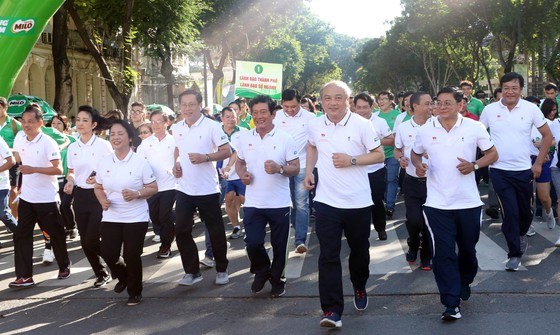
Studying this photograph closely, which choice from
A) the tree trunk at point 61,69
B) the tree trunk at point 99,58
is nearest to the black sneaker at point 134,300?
the tree trunk at point 99,58

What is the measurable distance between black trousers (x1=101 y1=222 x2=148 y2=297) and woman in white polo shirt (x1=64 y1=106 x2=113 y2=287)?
0.50 meters

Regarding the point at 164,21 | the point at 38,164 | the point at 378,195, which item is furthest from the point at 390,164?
the point at 164,21

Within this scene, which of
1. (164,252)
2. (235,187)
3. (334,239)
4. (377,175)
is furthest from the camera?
(235,187)

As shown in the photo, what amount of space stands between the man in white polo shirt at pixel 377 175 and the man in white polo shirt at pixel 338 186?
3512 mm

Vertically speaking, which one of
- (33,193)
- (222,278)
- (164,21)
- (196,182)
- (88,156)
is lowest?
(222,278)

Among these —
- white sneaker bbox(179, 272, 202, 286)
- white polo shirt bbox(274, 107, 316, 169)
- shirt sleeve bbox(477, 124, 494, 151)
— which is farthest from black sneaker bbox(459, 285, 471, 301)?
white polo shirt bbox(274, 107, 316, 169)

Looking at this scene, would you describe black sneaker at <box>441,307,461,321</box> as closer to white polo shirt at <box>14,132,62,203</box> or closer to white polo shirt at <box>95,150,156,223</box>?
white polo shirt at <box>95,150,156,223</box>

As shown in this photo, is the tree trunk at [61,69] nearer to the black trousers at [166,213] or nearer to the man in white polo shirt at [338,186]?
the black trousers at [166,213]

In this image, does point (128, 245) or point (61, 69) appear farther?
point (61, 69)

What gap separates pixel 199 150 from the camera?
7215 mm

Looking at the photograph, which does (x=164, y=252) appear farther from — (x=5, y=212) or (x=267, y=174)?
(x=267, y=174)

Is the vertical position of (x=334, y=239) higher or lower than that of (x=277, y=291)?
higher

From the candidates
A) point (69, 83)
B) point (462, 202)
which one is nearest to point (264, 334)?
point (462, 202)

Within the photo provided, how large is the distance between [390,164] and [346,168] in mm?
5623
